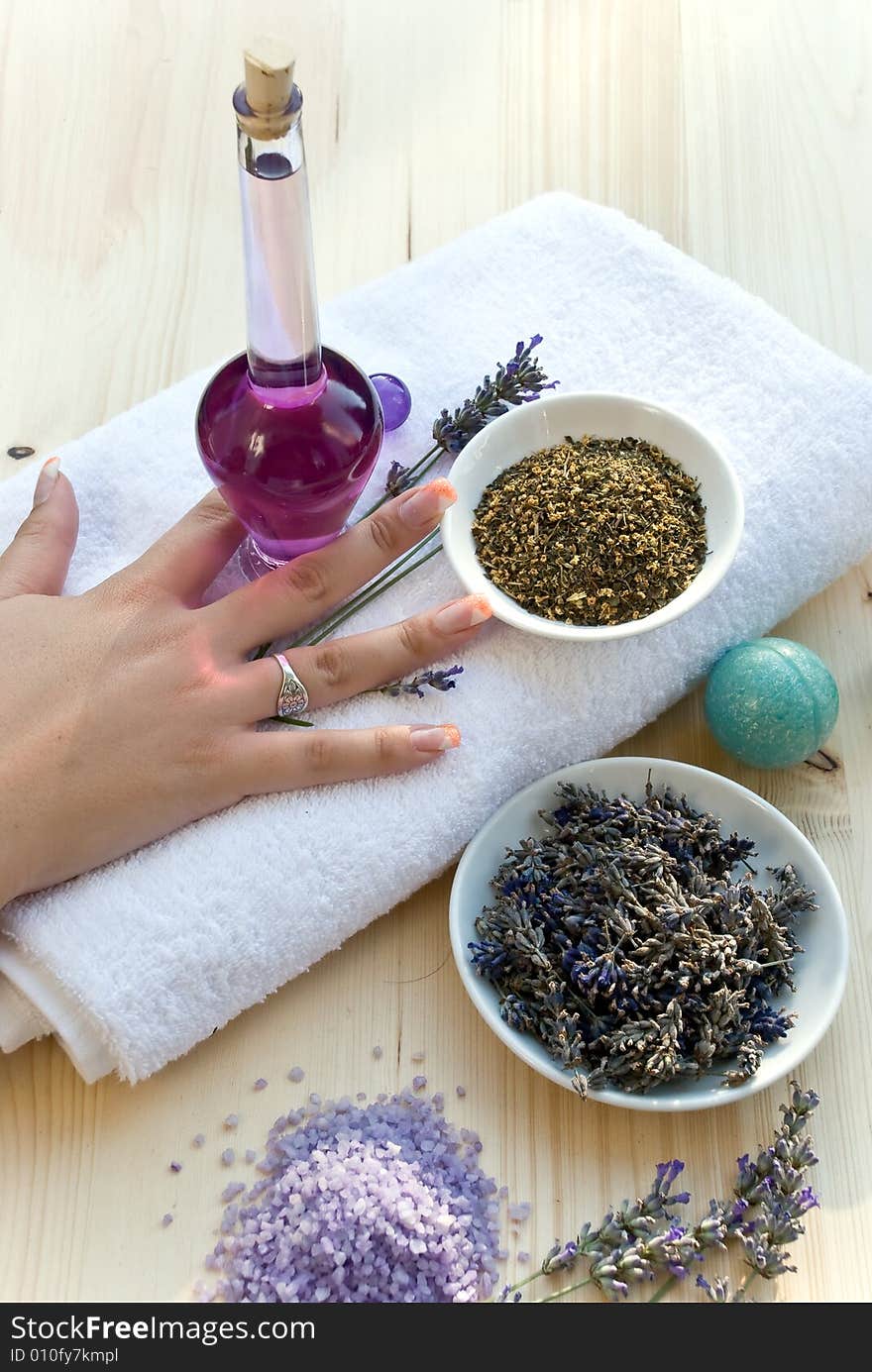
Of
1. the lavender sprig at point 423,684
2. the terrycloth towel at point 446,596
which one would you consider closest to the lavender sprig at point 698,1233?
the terrycloth towel at point 446,596

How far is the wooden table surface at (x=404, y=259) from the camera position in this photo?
3.26 ft

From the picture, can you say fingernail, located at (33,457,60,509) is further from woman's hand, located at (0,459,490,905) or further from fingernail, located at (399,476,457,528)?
fingernail, located at (399,476,457,528)

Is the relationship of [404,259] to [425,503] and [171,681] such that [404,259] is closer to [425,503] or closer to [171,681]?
[425,503]

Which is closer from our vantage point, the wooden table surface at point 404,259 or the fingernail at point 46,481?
the wooden table surface at point 404,259

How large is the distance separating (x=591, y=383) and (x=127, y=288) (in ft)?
1.78

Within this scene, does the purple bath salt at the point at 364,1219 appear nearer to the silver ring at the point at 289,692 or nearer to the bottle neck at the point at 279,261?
the silver ring at the point at 289,692

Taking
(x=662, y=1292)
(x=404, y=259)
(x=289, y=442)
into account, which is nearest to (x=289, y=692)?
(x=289, y=442)

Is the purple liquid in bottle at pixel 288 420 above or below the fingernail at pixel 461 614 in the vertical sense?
above

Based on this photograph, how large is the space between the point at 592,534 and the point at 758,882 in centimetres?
30

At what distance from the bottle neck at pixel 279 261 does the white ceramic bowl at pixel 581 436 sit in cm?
18

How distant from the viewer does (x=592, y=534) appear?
3.56ft

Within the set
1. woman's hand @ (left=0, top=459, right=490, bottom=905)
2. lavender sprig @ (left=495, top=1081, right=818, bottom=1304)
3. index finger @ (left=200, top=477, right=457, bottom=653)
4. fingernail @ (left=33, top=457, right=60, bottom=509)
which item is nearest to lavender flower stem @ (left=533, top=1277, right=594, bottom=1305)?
lavender sprig @ (left=495, top=1081, right=818, bottom=1304)

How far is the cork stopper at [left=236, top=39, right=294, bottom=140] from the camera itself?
77 cm
